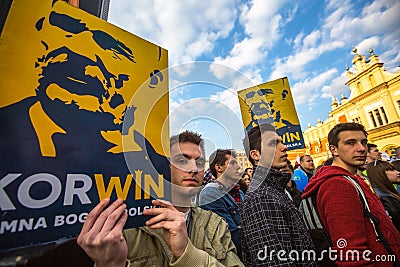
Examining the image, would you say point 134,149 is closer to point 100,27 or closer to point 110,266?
point 110,266

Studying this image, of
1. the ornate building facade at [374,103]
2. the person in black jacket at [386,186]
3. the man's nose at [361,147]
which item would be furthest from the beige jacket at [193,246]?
the ornate building facade at [374,103]

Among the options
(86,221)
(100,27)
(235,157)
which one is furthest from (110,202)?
(235,157)

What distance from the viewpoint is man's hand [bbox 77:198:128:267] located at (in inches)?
29.4

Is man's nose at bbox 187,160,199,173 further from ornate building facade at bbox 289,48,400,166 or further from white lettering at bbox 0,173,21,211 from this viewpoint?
ornate building facade at bbox 289,48,400,166

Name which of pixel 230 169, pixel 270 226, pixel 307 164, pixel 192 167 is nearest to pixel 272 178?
pixel 270 226

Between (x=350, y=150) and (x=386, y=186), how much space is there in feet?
4.51

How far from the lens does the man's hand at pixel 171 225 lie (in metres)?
0.95

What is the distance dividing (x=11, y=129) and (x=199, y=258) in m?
0.98

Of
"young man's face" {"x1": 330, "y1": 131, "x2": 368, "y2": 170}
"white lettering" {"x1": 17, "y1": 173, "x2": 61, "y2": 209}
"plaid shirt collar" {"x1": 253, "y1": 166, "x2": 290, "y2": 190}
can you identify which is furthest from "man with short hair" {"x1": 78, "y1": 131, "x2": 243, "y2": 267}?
"young man's face" {"x1": 330, "y1": 131, "x2": 368, "y2": 170}

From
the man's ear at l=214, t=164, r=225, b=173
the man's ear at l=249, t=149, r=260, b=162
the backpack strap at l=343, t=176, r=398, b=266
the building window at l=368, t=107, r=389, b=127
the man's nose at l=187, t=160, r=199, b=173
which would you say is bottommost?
the backpack strap at l=343, t=176, r=398, b=266

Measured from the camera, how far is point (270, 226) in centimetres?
141

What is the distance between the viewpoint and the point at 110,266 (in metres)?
0.80

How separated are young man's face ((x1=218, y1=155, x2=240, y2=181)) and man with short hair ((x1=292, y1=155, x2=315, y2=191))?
2.18 m

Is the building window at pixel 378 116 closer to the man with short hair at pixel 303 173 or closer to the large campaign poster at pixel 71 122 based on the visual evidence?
the man with short hair at pixel 303 173
